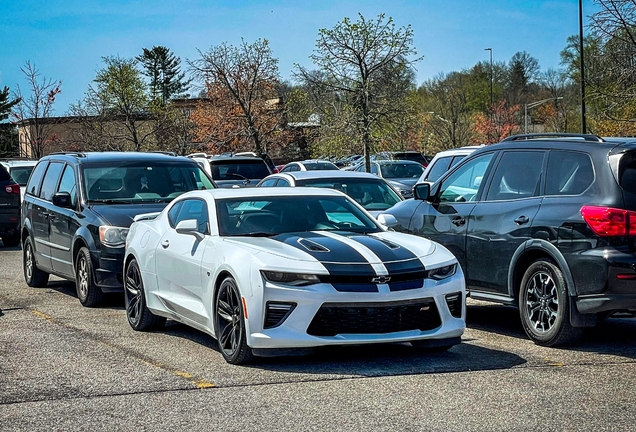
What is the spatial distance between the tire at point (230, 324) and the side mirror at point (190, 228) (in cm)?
78

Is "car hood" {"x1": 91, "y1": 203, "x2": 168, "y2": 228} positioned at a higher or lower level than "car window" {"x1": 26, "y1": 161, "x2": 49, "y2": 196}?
lower

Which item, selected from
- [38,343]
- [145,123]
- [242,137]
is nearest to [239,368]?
[38,343]

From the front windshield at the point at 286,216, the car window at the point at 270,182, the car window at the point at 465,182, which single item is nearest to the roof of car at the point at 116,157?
the car window at the point at 270,182

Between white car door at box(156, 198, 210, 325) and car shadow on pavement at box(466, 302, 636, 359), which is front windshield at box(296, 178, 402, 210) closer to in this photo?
car shadow on pavement at box(466, 302, 636, 359)

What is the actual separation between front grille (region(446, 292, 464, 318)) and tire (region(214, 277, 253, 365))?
159 centimetres

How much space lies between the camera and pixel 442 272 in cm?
809

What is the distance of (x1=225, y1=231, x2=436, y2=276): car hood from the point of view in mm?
7734

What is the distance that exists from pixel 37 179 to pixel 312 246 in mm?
7468

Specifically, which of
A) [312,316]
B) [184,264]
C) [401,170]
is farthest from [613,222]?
[401,170]

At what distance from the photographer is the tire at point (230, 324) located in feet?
25.4

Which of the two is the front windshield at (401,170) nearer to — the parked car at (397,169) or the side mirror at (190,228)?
the parked car at (397,169)

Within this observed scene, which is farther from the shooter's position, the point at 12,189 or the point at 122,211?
the point at 12,189

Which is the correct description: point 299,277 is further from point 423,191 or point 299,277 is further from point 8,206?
point 8,206

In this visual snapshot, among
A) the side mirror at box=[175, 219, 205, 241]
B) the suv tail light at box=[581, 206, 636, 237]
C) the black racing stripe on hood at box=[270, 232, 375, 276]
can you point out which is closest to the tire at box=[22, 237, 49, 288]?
the side mirror at box=[175, 219, 205, 241]
